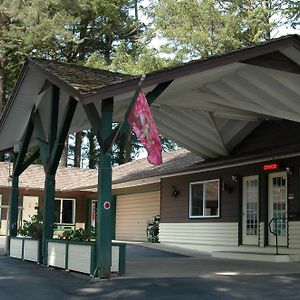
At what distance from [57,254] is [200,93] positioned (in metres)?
4.67

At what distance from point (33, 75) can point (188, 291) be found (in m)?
6.52

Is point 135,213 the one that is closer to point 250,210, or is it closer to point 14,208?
point 250,210

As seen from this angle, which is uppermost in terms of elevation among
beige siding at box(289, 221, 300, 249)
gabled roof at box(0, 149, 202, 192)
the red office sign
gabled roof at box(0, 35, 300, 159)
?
gabled roof at box(0, 35, 300, 159)

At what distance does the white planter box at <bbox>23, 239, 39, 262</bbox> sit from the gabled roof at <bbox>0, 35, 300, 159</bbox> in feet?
10.1

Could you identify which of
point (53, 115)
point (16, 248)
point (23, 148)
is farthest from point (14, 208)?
point (53, 115)

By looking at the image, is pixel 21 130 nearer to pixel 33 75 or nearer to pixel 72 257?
pixel 33 75

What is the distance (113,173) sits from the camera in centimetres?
2641

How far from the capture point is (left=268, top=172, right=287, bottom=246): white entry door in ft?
48.6

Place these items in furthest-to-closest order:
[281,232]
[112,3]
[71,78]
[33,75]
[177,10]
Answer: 1. [112,3]
2. [177,10]
3. [281,232]
4. [33,75]
5. [71,78]

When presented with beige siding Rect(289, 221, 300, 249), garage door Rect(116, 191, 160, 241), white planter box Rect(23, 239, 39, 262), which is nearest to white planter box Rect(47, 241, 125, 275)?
white planter box Rect(23, 239, 39, 262)

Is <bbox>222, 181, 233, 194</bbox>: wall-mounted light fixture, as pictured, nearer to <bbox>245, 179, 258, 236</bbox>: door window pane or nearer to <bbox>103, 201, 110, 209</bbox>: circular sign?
<bbox>245, 179, 258, 236</bbox>: door window pane

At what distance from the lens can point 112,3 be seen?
1303 inches

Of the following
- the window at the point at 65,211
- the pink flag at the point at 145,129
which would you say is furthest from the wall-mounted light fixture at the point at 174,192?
the pink flag at the point at 145,129

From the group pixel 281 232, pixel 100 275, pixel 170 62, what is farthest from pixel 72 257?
pixel 170 62
